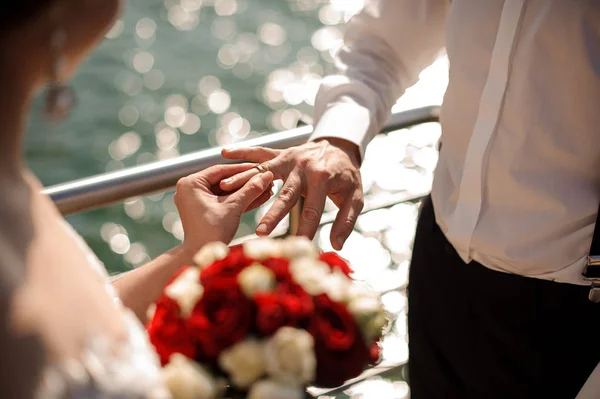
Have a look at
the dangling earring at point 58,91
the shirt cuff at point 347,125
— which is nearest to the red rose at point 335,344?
the dangling earring at point 58,91

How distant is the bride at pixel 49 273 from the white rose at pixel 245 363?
0.33ft

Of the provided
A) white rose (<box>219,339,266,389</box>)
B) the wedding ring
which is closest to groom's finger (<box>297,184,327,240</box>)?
the wedding ring

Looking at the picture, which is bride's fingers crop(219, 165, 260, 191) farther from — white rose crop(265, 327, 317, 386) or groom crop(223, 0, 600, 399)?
white rose crop(265, 327, 317, 386)

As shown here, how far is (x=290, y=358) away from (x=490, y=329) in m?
0.73

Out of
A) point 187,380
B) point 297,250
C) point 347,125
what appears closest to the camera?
point 187,380

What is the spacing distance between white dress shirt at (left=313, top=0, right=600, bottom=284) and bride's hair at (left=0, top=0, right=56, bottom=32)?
0.86 meters

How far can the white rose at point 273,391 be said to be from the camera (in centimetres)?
88

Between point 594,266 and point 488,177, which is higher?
point 488,177

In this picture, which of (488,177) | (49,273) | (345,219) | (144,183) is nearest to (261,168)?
(345,219)

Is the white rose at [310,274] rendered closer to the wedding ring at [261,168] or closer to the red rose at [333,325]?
the red rose at [333,325]

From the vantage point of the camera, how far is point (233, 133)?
9.78m

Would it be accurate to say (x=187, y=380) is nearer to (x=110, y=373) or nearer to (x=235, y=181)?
(x=110, y=373)

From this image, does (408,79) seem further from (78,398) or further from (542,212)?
(78,398)

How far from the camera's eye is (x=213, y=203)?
1.49m
